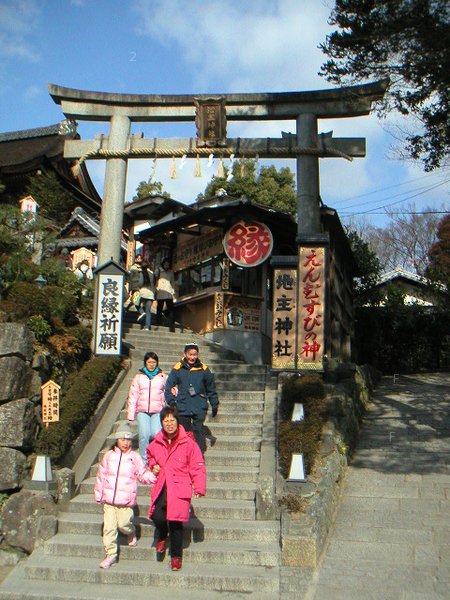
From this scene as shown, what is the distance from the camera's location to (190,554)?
7.66 m

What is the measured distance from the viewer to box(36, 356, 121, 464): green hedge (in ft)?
30.7

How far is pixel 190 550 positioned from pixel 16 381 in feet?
11.9

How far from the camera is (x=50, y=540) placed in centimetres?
812

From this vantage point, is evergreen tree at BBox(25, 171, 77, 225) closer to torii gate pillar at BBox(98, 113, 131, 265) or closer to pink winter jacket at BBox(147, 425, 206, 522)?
torii gate pillar at BBox(98, 113, 131, 265)

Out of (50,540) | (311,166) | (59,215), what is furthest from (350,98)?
(59,215)

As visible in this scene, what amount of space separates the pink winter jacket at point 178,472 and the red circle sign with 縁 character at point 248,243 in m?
9.55

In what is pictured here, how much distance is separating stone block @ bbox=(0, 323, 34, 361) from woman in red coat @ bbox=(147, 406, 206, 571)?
318 cm

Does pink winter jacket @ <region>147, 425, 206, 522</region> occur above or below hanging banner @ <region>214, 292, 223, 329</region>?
below

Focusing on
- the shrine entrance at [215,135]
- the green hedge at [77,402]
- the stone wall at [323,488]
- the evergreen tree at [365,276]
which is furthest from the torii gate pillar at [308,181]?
the evergreen tree at [365,276]

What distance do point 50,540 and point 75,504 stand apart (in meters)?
0.76

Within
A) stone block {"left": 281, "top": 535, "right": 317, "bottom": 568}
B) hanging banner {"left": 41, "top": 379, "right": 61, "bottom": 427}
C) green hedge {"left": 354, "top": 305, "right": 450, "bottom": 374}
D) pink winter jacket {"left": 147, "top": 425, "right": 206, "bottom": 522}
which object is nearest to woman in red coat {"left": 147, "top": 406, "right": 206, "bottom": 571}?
pink winter jacket {"left": 147, "top": 425, "right": 206, "bottom": 522}

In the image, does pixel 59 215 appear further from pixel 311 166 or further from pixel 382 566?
pixel 382 566

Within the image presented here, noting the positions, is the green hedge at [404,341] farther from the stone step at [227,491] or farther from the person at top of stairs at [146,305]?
the stone step at [227,491]

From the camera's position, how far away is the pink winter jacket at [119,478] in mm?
7590
